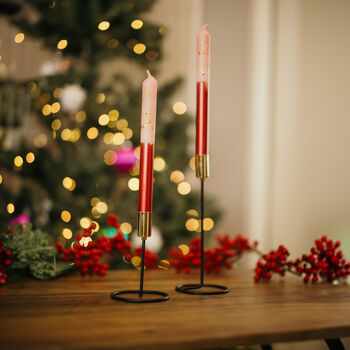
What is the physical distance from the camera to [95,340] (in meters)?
0.45

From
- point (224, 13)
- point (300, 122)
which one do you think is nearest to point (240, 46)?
point (224, 13)

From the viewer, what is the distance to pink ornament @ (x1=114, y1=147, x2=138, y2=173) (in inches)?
74.5

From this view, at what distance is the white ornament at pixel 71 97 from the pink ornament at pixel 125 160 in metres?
0.28

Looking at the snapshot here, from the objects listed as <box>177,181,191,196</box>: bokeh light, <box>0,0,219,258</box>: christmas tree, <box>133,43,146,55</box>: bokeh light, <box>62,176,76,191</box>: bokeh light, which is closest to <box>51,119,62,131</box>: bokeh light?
<box>0,0,219,258</box>: christmas tree

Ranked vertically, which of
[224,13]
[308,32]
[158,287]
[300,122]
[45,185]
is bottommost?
[158,287]


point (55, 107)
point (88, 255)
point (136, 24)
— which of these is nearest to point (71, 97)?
point (55, 107)

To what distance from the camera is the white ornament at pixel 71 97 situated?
5.90 ft

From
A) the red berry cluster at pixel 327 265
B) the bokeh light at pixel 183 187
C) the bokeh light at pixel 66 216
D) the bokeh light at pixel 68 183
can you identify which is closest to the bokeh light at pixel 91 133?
the bokeh light at pixel 68 183

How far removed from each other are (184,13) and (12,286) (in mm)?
2158

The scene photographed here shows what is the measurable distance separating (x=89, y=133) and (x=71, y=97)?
0.65 ft

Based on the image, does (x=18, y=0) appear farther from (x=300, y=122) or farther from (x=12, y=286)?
(x=12, y=286)

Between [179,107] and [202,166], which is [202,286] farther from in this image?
[179,107]

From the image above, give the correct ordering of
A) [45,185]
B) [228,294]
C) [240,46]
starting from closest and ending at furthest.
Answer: [228,294] < [45,185] < [240,46]

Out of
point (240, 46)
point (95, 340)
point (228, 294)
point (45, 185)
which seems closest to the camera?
point (95, 340)
